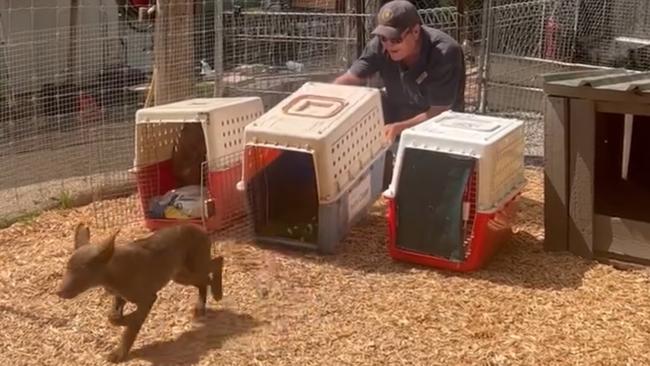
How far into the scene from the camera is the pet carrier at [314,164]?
4141 mm

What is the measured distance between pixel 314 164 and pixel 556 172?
3.77 feet

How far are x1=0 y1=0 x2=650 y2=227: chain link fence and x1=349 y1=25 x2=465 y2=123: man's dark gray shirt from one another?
1264 mm

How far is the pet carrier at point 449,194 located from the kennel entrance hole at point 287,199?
1.64 feet

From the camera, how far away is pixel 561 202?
4312 millimetres

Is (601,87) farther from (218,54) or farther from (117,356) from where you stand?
(218,54)

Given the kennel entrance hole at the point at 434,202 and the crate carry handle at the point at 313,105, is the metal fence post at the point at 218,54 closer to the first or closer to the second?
the crate carry handle at the point at 313,105

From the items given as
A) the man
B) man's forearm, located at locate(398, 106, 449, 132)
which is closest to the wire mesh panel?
the man

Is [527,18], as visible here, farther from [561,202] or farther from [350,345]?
[350,345]

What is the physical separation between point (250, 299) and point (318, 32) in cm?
422

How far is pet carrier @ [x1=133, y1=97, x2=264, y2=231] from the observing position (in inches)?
175

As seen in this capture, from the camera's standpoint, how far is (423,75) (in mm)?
5289

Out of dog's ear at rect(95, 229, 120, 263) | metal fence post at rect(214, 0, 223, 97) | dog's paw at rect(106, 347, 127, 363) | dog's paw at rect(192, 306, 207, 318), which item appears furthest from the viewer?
metal fence post at rect(214, 0, 223, 97)

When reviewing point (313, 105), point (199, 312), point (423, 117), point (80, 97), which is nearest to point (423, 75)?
point (423, 117)

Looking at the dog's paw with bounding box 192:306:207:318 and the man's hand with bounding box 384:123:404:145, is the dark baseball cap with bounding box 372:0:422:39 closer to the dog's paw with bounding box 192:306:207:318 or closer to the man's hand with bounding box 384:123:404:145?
the man's hand with bounding box 384:123:404:145
